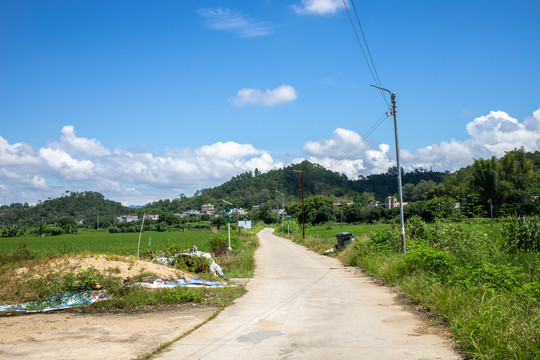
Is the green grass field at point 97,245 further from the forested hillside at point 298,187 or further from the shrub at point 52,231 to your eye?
the forested hillside at point 298,187

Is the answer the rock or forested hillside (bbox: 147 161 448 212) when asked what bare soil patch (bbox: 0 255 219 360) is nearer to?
the rock

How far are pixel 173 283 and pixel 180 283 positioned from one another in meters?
0.26

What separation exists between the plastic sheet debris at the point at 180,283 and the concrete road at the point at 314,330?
4.22 ft

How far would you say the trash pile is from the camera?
38.3ft

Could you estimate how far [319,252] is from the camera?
1185 inches

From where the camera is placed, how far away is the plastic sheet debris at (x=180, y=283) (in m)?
11.6

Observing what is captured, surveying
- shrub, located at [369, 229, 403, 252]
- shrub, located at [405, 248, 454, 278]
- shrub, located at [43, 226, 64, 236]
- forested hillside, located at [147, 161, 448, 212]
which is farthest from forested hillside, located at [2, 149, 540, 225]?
shrub, located at [405, 248, 454, 278]

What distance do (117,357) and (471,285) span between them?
7.45m

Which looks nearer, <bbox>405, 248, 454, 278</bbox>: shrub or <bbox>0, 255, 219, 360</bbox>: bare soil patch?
<bbox>0, 255, 219, 360</bbox>: bare soil patch

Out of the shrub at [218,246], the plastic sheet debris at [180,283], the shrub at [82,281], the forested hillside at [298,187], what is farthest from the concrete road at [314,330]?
the forested hillside at [298,187]

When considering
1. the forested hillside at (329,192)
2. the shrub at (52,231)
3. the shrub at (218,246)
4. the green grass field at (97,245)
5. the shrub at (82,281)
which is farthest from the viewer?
the shrub at (52,231)

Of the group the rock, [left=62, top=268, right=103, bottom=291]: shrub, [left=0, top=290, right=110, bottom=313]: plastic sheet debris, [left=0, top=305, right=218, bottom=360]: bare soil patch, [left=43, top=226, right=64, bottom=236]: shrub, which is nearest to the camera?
[left=0, top=305, right=218, bottom=360]: bare soil patch

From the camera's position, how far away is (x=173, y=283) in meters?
12.3

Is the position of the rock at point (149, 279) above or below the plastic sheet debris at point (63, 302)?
above
